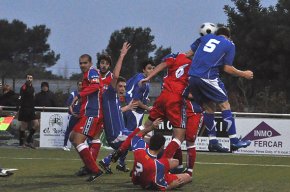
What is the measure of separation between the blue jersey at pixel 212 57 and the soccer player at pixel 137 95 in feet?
10.3

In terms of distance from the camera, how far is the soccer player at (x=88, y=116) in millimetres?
10734

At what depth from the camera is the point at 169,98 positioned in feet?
33.6

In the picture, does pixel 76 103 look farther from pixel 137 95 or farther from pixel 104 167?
pixel 104 167

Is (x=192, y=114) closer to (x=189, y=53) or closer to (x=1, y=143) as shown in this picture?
(x=189, y=53)

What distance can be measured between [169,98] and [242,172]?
384 cm

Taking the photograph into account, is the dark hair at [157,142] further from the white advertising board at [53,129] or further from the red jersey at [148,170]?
the white advertising board at [53,129]

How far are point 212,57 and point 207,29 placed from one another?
2.13 ft

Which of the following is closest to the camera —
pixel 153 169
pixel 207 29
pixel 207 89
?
pixel 153 169

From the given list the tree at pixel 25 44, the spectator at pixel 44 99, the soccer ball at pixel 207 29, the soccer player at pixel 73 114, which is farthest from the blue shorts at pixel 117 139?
the tree at pixel 25 44

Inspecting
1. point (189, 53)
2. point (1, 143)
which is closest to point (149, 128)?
point (189, 53)

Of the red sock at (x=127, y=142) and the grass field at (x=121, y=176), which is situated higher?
the red sock at (x=127, y=142)

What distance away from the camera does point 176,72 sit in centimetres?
1046

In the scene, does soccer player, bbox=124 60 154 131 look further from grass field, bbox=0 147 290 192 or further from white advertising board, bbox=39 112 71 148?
white advertising board, bbox=39 112 71 148

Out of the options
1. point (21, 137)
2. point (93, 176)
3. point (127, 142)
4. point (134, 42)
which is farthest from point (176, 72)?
point (134, 42)
